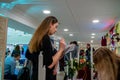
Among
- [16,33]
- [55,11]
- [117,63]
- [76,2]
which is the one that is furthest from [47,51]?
[16,33]

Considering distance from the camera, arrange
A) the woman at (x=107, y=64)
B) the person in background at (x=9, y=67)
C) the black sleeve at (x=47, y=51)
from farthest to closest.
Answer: the person in background at (x=9, y=67)
the black sleeve at (x=47, y=51)
the woman at (x=107, y=64)

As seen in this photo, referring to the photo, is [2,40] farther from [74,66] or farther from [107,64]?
[107,64]

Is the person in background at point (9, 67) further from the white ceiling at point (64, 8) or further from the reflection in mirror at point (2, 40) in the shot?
the white ceiling at point (64, 8)

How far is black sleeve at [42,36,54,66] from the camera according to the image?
138 centimetres

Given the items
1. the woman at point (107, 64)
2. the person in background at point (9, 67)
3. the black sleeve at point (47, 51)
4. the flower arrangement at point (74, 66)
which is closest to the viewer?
the woman at point (107, 64)

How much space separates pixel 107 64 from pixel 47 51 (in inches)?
20.3

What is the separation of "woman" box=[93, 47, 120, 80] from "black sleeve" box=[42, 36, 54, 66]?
413 millimetres

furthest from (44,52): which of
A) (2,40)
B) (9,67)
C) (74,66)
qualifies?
(9,67)

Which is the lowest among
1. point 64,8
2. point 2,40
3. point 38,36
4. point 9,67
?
point 9,67

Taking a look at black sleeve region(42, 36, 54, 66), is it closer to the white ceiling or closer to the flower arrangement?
the flower arrangement

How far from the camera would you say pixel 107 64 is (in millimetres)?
1025

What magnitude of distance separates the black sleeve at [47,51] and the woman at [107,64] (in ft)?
1.36

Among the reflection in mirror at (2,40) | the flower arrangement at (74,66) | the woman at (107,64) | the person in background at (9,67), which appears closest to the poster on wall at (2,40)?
the reflection in mirror at (2,40)

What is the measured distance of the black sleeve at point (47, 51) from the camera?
4.54 ft
